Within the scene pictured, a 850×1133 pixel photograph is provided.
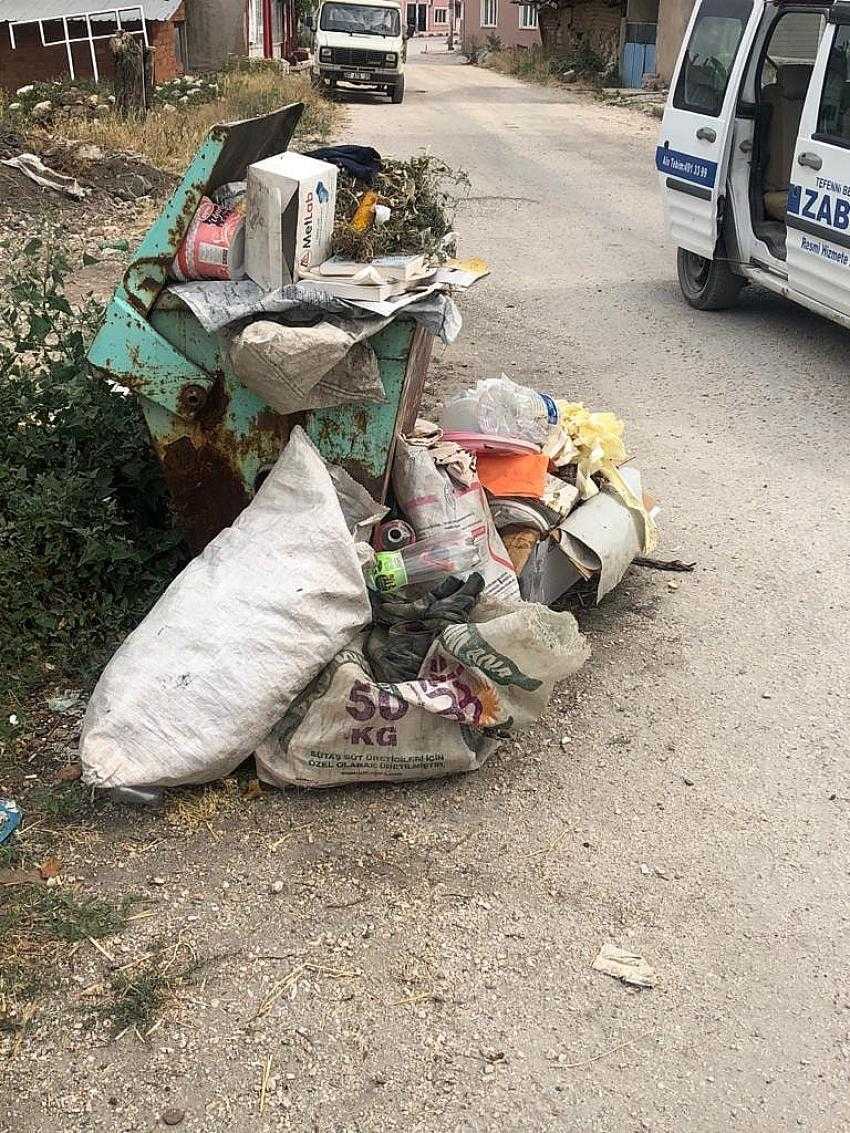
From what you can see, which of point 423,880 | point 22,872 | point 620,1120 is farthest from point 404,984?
point 22,872

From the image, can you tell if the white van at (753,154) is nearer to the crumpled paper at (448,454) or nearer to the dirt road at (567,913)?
the dirt road at (567,913)

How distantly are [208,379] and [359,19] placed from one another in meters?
23.9

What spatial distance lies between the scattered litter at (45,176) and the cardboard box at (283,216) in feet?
24.4

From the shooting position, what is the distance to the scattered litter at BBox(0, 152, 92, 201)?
10211 mm

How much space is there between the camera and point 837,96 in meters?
6.35

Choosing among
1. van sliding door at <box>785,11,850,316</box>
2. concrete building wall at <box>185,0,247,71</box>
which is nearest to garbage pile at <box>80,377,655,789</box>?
van sliding door at <box>785,11,850,316</box>

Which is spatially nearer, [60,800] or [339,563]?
[60,800]

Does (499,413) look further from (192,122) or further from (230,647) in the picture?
(192,122)

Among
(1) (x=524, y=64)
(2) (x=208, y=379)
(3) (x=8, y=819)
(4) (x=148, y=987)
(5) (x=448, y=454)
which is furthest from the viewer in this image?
(1) (x=524, y=64)

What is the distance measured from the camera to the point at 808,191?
21.4ft

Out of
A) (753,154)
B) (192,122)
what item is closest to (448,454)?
(753,154)

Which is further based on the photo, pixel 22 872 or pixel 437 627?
pixel 437 627

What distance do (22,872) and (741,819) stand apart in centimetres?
188

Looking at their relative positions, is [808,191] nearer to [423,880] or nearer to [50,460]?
[50,460]
